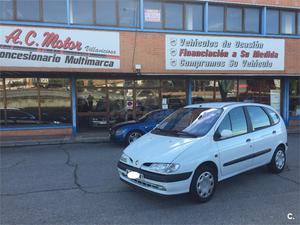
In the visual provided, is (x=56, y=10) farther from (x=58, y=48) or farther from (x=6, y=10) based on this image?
(x=6, y=10)

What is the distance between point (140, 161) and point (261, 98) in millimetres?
12912

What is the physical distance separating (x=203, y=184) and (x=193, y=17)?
1017 centimetres

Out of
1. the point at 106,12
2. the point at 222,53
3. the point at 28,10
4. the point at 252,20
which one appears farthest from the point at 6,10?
the point at 252,20

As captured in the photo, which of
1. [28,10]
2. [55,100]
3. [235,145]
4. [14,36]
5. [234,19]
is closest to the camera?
[235,145]

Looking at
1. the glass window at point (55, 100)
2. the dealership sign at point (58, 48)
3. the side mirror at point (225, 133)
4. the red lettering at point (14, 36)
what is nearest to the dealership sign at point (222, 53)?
the dealership sign at point (58, 48)

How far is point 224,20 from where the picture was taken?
13664 mm

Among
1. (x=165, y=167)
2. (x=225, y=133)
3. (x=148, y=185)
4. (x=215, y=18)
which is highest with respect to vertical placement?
(x=215, y=18)

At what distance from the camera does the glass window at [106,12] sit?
1191 centimetres

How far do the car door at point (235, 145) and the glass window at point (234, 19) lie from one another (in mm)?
9213

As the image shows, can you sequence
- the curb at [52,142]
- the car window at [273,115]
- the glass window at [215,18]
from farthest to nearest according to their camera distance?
the glass window at [215,18] < the curb at [52,142] < the car window at [273,115]

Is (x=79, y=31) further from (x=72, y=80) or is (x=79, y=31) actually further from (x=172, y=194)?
(x=172, y=194)

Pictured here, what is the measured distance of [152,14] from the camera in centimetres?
1246

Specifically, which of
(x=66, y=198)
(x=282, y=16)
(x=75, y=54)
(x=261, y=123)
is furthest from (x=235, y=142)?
(x=282, y=16)

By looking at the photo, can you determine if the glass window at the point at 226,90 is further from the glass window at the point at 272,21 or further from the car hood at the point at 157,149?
the car hood at the point at 157,149
